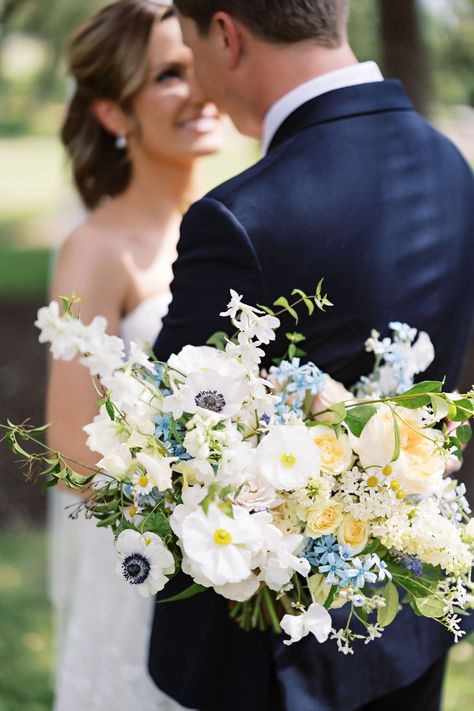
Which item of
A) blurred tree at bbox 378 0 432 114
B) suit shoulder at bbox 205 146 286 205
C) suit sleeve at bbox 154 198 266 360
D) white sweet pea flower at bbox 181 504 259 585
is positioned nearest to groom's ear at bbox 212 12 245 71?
suit shoulder at bbox 205 146 286 205

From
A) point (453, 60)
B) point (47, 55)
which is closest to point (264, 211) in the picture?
point (453, 60)

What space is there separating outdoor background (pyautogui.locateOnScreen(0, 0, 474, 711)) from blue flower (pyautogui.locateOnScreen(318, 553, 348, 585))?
2.36 meters

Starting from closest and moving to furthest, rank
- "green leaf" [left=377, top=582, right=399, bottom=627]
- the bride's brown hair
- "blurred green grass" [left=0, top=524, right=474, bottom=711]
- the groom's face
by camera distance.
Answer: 1. "green leaf" [left=377, top=582, right=399, bottom=627]
2. the groom's face
3. the bride's brown hair
4. "blurred green grass" [left=0, top=524, right=474, bottom=711]

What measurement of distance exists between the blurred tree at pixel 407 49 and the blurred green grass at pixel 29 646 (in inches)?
155

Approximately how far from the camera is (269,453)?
150cm

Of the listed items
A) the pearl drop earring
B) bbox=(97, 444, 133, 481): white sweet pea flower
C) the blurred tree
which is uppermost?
bbox=(97, 444, 133, 481): white sweet pea flower

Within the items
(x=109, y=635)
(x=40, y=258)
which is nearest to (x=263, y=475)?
(x=109, y=635)

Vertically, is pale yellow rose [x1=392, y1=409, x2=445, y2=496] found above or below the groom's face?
below

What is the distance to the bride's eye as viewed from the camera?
2.92 m

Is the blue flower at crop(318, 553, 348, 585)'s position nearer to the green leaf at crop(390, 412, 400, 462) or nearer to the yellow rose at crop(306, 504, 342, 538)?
the yellow rose at crop(306, 504, 342, 538)

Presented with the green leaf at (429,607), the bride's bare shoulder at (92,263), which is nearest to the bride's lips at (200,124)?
the bride's bare shoulder at (92,263)

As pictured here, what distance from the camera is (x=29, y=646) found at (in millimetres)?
4531

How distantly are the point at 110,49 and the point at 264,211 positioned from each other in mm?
1309

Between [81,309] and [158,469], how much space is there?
4.12 ft
